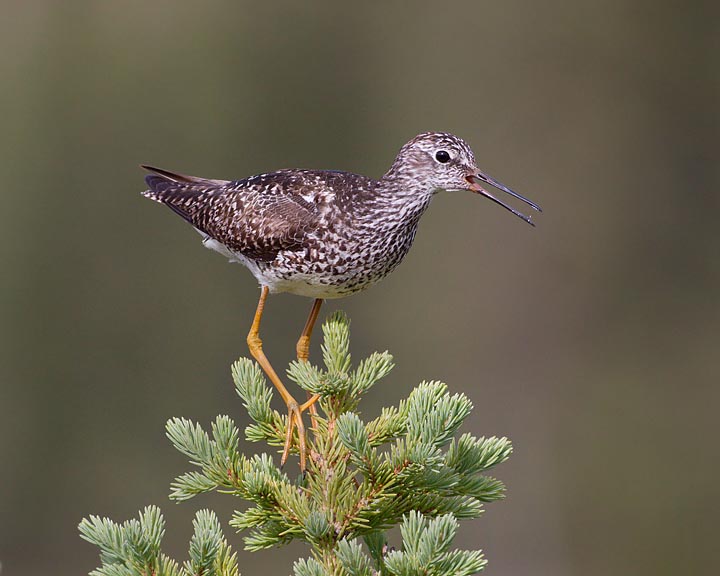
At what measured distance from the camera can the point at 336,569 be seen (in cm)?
175

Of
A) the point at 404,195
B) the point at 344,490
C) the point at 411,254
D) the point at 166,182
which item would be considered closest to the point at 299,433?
the point at 344,490

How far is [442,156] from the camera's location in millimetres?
2760

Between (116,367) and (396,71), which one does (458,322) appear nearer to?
(396,71)

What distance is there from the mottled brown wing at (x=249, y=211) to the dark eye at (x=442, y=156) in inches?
14.7

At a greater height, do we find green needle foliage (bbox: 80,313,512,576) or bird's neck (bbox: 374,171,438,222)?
bird's neck (bbox: 374,171,438,222)

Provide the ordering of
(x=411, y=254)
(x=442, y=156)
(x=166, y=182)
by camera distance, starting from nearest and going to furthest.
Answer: (x=442, y=156) < (x=166, y=182) < (x=411, y=254)

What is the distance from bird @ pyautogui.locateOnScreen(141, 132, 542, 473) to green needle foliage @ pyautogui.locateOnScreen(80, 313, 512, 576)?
0.61 meters

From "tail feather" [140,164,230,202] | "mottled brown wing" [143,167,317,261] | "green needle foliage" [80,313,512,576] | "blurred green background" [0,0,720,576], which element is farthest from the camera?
"blurred green background" [0,0,720,576]

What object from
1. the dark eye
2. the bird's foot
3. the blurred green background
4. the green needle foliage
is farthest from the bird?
the blurred green background

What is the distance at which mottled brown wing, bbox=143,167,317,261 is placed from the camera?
9.25 feet

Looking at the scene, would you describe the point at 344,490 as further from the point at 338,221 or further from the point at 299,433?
the point at 338,221

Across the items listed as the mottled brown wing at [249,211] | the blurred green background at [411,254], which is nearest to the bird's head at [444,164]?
the mottled brown wing at [249,211]

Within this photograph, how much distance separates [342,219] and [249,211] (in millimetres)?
335

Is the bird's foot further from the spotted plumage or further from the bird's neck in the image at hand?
the bird's neck
